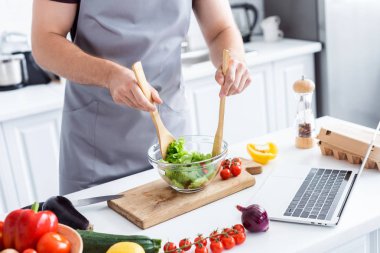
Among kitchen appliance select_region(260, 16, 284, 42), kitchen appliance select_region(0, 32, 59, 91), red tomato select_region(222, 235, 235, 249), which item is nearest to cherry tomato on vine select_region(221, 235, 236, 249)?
red tomato select_region(222, 235, 235, 249)

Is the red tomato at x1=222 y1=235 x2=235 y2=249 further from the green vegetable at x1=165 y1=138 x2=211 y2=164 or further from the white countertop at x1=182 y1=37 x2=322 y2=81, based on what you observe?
the white countertop at x1=182 y1=37 x2=322 y2=81

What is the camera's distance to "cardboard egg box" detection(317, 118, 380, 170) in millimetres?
1272

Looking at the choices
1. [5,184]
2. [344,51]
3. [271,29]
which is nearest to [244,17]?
[271,29]

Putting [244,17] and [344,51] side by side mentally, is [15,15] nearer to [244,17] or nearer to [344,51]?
[244,17]

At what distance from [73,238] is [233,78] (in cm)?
55

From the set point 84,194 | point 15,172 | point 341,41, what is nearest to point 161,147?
point 84,194

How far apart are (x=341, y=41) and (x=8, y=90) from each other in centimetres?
171

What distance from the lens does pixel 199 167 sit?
45.6 inches

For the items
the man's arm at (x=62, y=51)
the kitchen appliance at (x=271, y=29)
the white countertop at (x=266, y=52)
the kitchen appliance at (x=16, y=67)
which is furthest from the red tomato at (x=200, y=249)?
the kitchen appliance at (x=271, y=29)

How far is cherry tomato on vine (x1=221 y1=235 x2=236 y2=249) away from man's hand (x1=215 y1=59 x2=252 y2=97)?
367 millimetres

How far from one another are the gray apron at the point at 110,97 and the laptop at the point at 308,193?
411mm

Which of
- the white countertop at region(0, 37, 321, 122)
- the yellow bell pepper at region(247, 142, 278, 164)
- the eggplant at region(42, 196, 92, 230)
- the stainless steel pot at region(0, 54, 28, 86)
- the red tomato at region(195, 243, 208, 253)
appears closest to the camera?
the red tomato at region(195, 243, 208, 253)

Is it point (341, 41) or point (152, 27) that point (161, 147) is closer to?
point (152, 27)

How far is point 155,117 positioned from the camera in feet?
3.91
